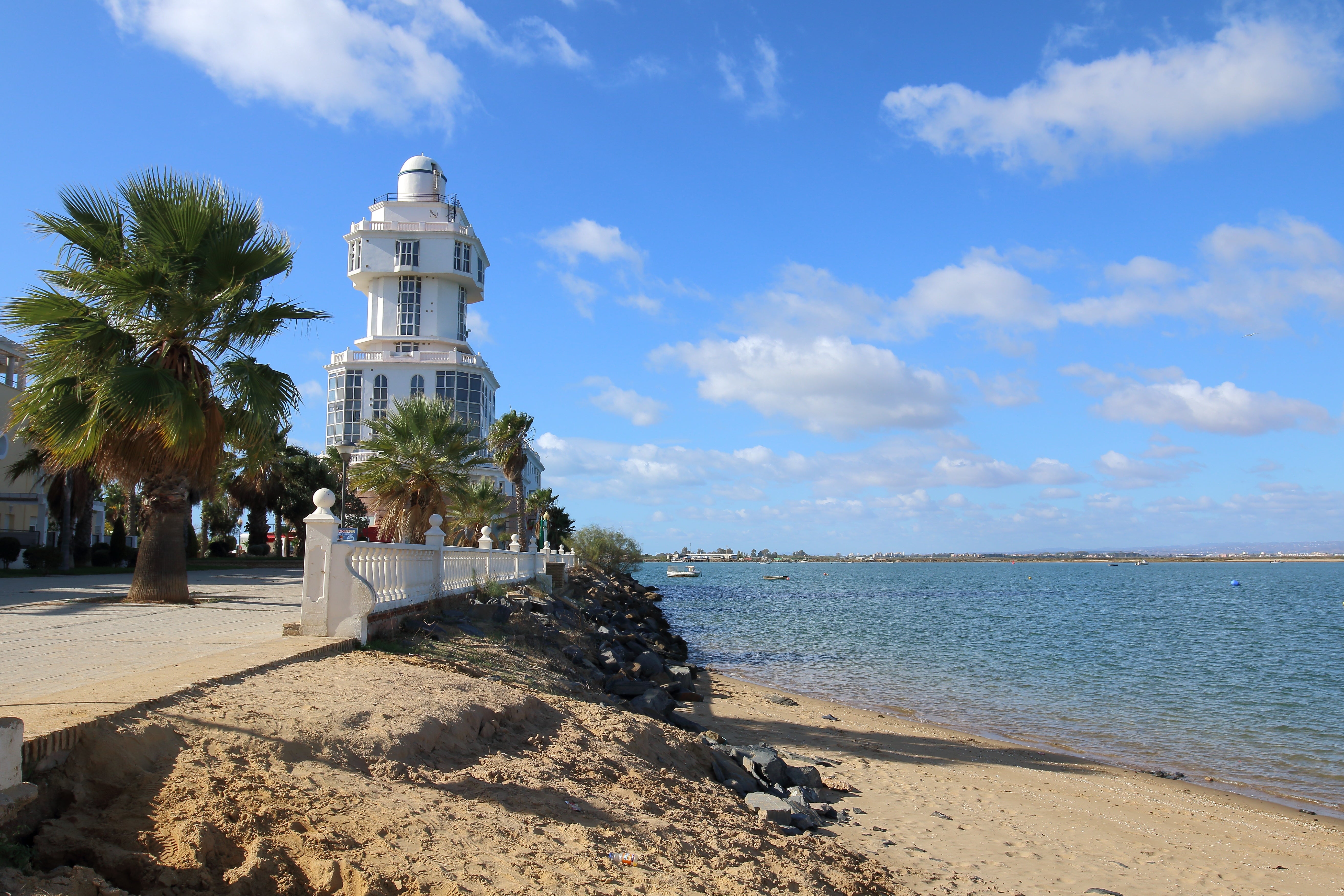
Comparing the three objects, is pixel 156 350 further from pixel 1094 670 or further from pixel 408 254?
pixel 408 254

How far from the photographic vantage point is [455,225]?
57.2m

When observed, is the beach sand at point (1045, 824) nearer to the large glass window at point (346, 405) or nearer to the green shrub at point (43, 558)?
the green shrub at point (43, 558)

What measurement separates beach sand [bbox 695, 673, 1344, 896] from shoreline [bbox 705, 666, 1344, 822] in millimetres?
176

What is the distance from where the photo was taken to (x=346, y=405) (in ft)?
185

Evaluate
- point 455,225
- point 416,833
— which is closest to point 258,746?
point 416,833

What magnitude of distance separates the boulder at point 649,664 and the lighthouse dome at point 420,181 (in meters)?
46.9

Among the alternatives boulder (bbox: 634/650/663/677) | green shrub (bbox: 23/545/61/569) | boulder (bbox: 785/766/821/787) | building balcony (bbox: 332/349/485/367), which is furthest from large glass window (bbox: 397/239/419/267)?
boulder (bbox: 785/766/821/787)

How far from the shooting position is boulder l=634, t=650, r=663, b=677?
18.2 metres

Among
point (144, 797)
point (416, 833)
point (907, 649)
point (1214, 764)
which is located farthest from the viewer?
point (907, 649)

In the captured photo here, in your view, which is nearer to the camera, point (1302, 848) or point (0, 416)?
point (1302, 848)

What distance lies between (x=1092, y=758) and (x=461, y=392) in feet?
153

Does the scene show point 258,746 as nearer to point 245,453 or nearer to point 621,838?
point 621,838

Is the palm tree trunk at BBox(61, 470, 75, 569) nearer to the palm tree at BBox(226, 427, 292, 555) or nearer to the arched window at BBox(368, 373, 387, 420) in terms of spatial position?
the palm tree at BBox(226, 427, 292, 555)

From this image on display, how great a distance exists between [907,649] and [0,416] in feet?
124
